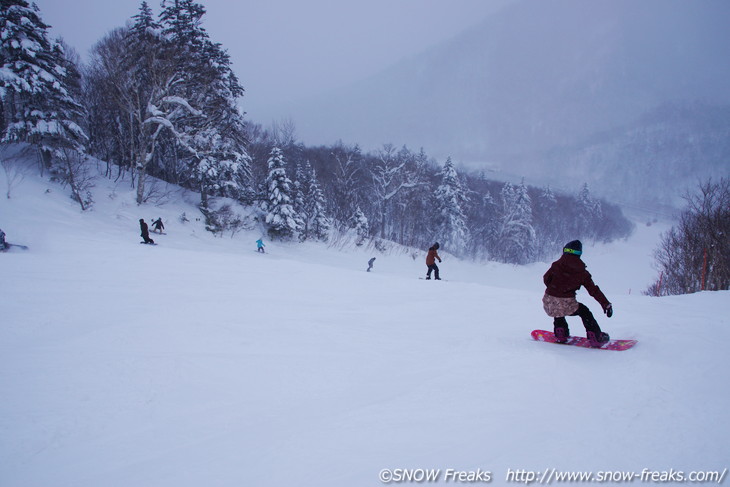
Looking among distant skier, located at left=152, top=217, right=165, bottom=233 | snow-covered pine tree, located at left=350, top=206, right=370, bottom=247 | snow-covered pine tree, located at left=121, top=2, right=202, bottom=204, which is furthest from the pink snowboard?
A: snow-covered pine tree, located at left=350, top=206, right=370, bottom=247

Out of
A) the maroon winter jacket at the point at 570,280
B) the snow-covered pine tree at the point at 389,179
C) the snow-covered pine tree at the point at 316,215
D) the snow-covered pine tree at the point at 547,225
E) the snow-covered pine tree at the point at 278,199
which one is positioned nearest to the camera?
the maroon winter jacket at the point at 570,280

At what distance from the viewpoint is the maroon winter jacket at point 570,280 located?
14.2ft

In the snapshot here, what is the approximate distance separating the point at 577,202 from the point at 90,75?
79.6 m

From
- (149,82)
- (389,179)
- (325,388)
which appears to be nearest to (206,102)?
(149,82)

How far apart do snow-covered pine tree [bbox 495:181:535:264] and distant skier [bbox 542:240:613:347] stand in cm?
4569

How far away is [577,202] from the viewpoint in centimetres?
6625

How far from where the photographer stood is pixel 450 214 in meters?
39.8

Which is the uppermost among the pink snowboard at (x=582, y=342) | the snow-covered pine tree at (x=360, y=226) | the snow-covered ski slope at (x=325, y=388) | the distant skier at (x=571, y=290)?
the snow-covered pine tree at (x=360, y=226)

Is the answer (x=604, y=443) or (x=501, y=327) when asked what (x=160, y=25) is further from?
(x=604, y=443)

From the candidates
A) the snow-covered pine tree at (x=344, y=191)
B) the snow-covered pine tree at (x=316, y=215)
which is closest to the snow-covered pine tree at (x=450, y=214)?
the snow-covered pine tree at (x=344, y=191)

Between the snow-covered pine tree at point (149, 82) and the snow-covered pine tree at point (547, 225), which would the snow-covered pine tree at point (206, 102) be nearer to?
the snow-covered pine tree at point (149, 82)

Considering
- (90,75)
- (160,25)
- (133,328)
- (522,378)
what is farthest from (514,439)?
(90,75)

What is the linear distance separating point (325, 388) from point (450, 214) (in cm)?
3840

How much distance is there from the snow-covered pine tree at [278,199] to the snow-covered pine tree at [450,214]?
20649mm
